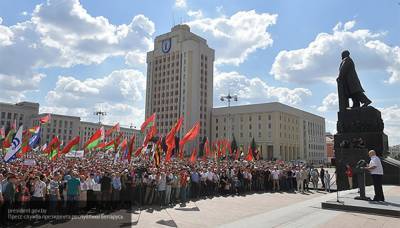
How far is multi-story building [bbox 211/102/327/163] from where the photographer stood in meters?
99.1

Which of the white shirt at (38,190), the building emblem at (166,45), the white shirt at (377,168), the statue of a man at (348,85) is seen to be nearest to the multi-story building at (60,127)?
the building emblem at (166,45)

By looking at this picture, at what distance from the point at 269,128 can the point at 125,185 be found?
290ft

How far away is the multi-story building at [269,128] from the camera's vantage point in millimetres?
99125

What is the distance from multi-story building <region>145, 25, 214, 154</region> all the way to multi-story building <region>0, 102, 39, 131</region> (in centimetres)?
5396

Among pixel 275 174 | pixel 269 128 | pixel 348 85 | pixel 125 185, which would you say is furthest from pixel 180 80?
pixel 125 185

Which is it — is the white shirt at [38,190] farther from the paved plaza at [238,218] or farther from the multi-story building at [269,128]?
the multi-story building at [269,128]

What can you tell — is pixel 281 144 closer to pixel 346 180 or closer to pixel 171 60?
pixel 171 60

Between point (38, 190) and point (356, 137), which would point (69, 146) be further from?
point (356, 137)

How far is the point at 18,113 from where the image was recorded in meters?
129

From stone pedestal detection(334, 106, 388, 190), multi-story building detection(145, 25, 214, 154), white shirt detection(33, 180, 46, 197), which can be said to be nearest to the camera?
white shirt detection(33, 180, 46, 197)

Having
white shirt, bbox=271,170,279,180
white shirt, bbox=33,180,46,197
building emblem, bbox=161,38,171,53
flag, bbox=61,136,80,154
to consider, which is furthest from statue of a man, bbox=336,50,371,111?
building emblem, bbox=161,38,171,53

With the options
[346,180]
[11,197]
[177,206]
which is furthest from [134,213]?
[346,180]

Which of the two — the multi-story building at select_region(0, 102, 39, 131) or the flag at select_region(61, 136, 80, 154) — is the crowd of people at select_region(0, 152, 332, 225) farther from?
the multi-story building at select_region(0, 102, 39, 131)

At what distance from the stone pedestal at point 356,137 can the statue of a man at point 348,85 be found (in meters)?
0.90
